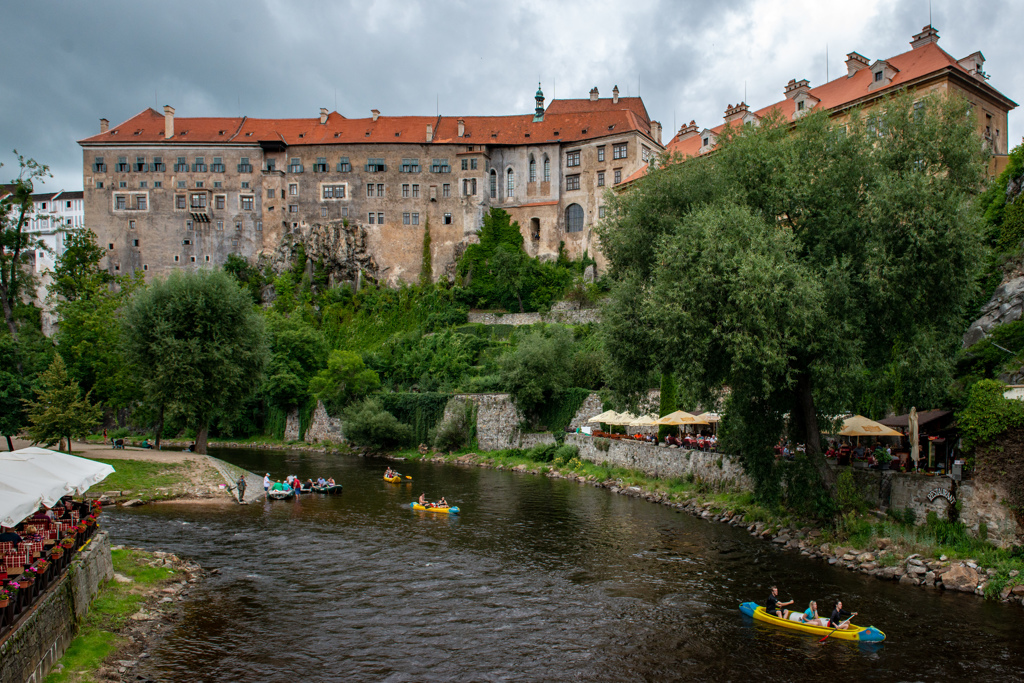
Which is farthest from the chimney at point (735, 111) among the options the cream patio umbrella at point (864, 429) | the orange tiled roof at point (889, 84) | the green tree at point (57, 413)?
the green tree at point (57, 413)

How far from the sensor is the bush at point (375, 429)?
153 ft

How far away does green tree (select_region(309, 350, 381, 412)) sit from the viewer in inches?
2031

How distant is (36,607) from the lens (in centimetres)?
1095

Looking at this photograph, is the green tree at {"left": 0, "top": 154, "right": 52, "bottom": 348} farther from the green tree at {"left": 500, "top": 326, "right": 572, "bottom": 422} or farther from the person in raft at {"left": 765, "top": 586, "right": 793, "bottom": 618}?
the person in raft at {"left": 765, "top": 586, "right": 793, "bottom": 618}

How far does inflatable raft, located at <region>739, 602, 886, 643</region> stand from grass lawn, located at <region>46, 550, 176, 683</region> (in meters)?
13.1

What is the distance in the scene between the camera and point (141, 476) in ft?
96.4

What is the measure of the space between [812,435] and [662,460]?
11339 mm

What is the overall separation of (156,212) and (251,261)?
10.6 meters

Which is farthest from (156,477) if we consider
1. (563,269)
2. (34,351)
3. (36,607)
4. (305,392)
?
(563,269)

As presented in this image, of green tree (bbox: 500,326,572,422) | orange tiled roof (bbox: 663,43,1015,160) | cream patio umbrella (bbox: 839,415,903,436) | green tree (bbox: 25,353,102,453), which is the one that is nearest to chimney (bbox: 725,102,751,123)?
orange tiled roof (bbox: 663,43,1015,160)

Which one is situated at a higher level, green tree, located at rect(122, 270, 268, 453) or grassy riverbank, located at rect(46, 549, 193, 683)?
green tree, located at rect(122, 270, 268, 453)

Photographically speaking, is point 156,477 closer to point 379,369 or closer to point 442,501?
point 442,501

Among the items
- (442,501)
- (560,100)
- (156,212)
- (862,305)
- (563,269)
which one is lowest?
(442,501)

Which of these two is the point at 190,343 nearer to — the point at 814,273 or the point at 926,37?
the point at 814,273
